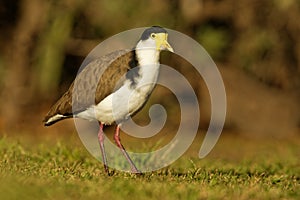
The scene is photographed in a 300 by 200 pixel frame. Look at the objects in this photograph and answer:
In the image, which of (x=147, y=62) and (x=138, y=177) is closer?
(x=138, y=177)

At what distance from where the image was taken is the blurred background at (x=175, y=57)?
13.5 meters

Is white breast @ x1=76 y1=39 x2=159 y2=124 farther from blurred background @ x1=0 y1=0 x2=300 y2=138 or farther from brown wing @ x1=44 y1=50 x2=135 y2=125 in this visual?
blurred background @ x1=0 y1=0 x2=300 y2=138

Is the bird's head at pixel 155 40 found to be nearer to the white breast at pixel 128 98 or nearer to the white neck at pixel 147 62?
the white neck at pixel 147 62

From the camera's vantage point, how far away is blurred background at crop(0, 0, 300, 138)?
44.4 ft

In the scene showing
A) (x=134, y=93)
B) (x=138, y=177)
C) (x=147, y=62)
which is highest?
(x=147, y=62)

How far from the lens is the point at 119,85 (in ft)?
25.4

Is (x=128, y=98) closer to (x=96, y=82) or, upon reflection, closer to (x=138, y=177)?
(x=96, y=82)

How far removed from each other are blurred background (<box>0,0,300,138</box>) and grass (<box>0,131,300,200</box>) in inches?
139

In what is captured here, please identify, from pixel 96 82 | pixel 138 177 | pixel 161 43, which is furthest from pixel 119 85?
pixel 138 177

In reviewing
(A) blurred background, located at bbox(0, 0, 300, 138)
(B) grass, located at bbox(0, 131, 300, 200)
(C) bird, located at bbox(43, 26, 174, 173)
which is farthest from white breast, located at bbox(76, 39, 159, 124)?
(A) blurred background, located at bbox(0, 0, 300, 138)

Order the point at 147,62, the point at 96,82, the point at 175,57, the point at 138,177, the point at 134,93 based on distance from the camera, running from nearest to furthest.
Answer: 1. the point at 138,177
2. the point at 134,93
3. the point at 147,62
4. the point at 96,82
5. the point at 175,57

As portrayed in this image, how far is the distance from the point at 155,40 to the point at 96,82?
71 centimetres

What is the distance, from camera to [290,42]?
577 inches

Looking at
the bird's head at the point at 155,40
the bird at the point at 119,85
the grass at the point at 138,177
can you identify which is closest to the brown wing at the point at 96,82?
the bird at the point at 119,85
